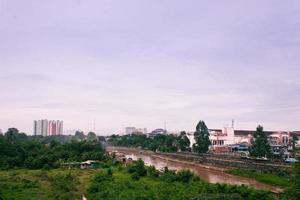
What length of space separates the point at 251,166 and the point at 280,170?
4484 mm

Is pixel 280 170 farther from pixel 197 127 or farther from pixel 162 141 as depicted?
pixel 162 141

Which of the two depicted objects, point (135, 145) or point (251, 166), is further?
point (135, 145)

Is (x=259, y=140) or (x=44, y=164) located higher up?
(x=259, y=140)

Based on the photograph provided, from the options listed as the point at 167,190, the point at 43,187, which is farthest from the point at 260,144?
the point at 43,187

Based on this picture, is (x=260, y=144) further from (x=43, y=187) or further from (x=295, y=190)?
(x=295, y=190)

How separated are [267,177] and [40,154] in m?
25.9

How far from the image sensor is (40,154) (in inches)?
1770

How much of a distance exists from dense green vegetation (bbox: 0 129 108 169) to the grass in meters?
17.9

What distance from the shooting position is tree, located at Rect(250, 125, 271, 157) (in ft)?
143

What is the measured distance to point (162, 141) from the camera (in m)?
78.0

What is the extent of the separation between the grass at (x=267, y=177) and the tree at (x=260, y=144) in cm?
678

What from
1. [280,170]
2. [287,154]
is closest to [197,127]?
[287,154]

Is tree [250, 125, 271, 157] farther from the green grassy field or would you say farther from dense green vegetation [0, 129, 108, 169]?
the green grassy field

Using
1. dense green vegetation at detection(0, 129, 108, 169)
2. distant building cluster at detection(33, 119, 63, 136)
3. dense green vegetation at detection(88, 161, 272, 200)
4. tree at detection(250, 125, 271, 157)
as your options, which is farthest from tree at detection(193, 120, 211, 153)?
distant building cluster at detection(33, 119, 63, 136)
